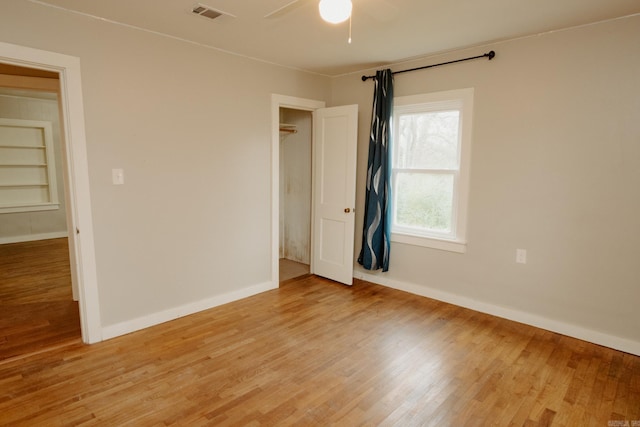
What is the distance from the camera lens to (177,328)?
3057 mm

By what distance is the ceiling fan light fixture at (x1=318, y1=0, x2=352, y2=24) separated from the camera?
5.17ft

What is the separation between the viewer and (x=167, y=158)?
3.07 metres

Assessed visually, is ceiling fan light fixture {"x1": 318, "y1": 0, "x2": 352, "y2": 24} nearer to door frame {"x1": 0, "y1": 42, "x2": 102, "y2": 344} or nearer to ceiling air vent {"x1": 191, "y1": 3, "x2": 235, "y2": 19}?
ceiling air vent {"x1": 191, "y1": 3, "x2": 235, "y2": 19}

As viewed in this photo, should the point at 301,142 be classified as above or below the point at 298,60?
below

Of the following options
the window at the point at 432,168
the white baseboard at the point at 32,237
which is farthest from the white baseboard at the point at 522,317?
the white baseboard at the point at 32,237

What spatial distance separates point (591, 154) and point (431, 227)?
151 cm

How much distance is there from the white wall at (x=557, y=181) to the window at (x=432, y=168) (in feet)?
0.36

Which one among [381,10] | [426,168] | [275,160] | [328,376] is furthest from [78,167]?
[426,168]

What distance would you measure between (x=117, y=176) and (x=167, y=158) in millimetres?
432

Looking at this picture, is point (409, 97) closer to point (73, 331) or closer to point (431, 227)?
point (431, 227)

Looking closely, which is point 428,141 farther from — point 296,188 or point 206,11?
point 206,11

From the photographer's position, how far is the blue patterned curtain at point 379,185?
3.80 metres

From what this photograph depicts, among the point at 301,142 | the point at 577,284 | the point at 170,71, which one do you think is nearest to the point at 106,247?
the point at 170,71

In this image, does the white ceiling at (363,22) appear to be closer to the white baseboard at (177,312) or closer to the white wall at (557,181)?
the white wall at (557,181)
